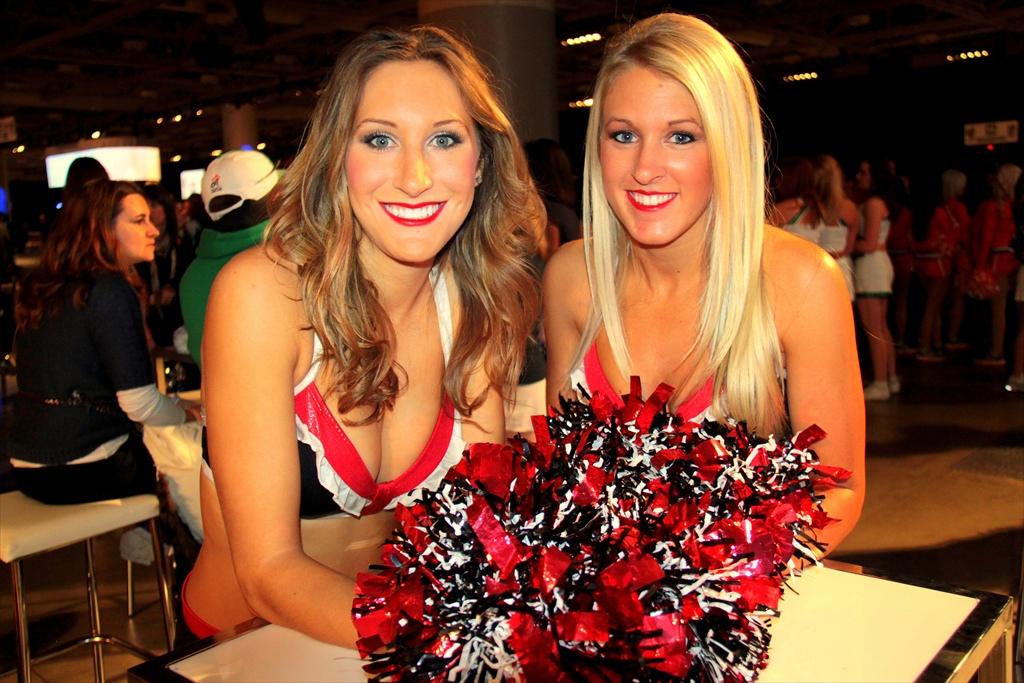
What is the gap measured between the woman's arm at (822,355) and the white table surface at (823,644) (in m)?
0.41

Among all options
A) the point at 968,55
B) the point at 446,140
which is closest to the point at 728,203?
the point at 446,140

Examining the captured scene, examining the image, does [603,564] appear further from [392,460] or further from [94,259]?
[94,259]

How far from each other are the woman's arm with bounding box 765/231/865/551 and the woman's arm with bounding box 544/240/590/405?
44 centimetres

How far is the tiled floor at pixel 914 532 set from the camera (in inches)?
138

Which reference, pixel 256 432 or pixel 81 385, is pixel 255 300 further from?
pixel 81 385

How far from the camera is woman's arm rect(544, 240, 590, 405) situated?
1.97m

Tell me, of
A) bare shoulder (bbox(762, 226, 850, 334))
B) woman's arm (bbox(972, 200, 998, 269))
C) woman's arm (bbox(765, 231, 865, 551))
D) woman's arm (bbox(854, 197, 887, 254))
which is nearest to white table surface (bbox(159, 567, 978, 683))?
woman's arm (bbox(765, 231, 865, 551))

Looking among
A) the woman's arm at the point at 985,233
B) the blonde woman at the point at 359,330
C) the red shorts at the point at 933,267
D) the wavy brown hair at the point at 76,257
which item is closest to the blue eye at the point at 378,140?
the blonde woman at the point at 359,330

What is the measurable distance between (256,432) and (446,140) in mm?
540

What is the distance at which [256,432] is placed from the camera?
4.24 ft

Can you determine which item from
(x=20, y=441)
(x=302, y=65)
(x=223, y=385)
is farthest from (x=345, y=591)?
(x=302, y=65)

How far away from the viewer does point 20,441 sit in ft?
9.40

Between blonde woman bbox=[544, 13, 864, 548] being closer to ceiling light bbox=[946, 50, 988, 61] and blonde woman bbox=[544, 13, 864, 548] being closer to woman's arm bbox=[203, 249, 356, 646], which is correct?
woman's arm bbox=[203, 249, 356, 646]

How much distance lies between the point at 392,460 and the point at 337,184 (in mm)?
481
